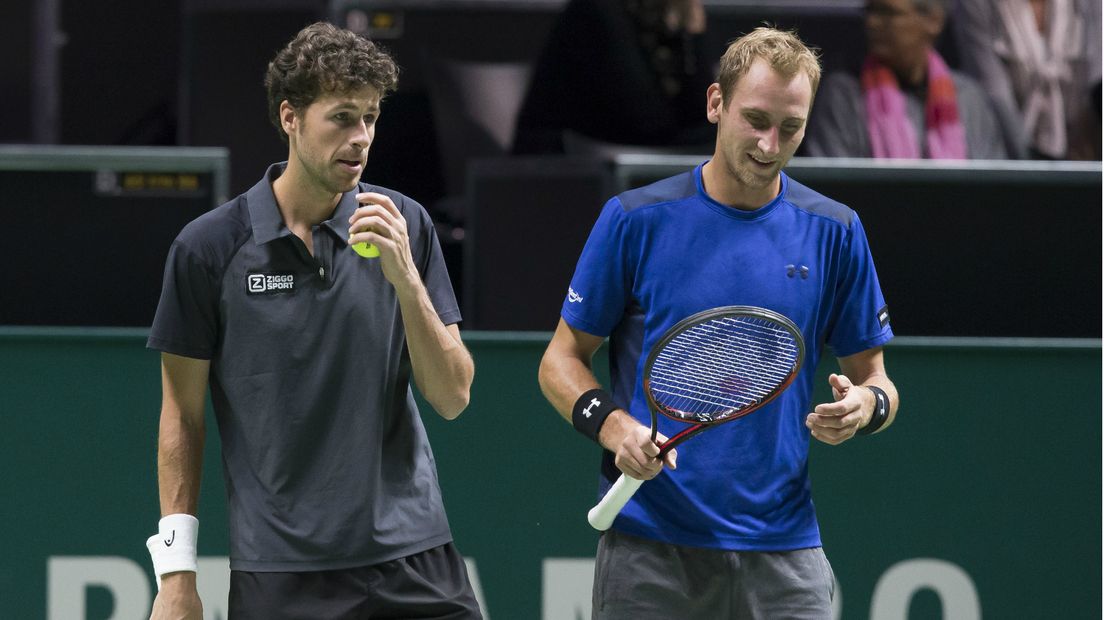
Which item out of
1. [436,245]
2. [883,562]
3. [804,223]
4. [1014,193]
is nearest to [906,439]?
[883,562]

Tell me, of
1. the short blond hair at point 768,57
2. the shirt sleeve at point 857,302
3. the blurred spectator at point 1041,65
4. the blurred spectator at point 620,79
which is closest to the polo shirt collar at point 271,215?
the short blond hair at point 768,57

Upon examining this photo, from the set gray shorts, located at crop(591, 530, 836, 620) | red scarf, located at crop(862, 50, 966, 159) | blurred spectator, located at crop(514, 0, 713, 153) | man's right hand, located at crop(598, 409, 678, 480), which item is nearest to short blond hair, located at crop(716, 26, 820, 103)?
man's right hand, located at crop(598, 409, 678, 480)

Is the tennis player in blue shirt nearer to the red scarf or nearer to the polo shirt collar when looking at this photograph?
the polo shirt collar

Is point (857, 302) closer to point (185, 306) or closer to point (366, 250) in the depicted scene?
point (366, 250)

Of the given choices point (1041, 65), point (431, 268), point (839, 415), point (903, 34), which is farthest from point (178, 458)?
point (1041, 65)

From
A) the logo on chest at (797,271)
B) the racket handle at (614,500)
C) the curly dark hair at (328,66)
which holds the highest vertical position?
the curly dark hair at (328,66)

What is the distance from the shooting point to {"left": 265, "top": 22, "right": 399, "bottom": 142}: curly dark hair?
120 inches

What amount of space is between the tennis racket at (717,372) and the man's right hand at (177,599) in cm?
79

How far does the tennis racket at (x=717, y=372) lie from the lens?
309 centimetres

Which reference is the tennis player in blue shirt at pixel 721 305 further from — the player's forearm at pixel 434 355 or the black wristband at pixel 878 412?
the player's forearm at pixel 434 355

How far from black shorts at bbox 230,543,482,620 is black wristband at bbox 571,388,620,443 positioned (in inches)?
16.4

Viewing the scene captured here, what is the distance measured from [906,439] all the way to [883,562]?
1.17ft

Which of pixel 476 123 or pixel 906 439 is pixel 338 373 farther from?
pixel 476 123

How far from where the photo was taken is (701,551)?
3.24m
